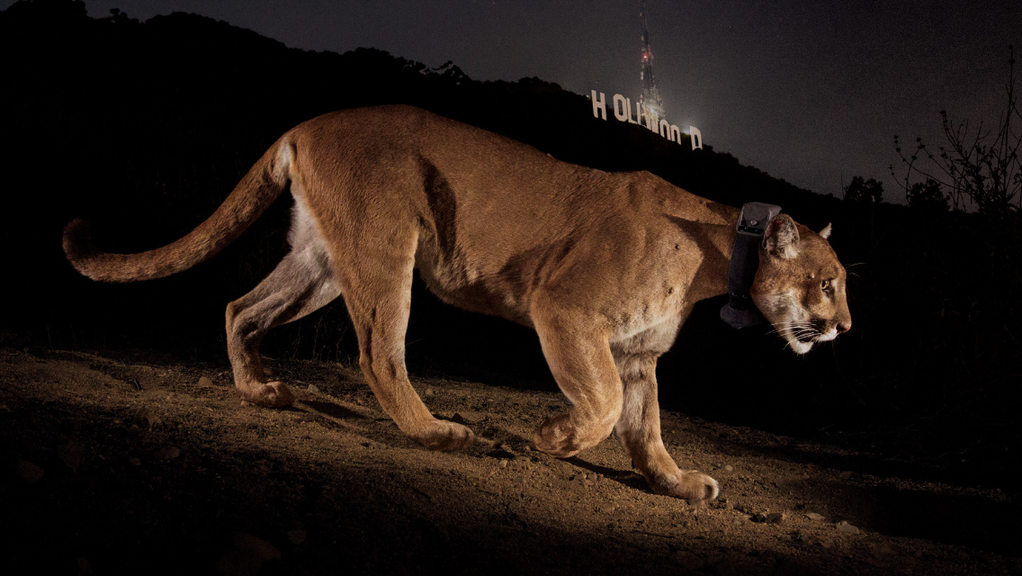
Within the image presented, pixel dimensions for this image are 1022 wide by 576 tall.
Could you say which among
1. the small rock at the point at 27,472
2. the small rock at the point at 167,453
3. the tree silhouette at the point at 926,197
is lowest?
the small rock at the point at 167,453

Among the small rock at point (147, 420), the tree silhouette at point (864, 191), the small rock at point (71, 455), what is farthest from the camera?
the tree silhouette at point (864, 191)

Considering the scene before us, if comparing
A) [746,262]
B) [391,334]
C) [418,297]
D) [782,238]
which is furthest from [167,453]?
[418,297]

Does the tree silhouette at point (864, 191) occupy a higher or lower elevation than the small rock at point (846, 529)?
higher

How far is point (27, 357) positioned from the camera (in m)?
3.95

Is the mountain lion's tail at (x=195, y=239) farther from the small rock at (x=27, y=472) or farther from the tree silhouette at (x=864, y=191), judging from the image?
the tree silhouette at (x=864, y=191)

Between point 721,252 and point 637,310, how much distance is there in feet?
1.87

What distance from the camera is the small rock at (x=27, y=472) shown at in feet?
6.26

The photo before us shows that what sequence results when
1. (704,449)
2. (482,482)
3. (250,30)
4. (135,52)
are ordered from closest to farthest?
(482,482), (704,449), (135,52), (250,30)

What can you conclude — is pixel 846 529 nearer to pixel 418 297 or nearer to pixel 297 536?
pixel 297 536

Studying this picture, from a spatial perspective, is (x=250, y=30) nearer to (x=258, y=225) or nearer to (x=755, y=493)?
(x=258, y=225)

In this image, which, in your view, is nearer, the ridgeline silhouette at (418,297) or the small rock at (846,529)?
the small rock at (846,529)

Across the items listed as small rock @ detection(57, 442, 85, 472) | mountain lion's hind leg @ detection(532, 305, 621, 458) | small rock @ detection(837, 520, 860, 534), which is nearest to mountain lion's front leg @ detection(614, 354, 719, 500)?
mountain lion's hind leg @ detection(532, 305, 621, 458)

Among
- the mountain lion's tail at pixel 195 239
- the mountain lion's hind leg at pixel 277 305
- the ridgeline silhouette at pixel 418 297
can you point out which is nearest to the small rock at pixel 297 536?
the mountain lion's hind leg at pixel 277 305

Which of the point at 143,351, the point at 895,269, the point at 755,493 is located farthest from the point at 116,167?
the point at 895,269
